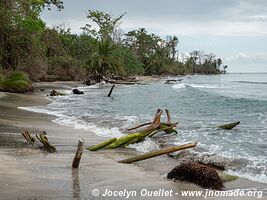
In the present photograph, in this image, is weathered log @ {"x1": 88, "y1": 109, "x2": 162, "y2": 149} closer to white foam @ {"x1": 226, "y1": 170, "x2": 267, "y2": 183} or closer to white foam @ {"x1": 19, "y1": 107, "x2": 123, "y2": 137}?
white foam @ {"x1": 19, "y1": 107, "x2": 123, "y2": 137}

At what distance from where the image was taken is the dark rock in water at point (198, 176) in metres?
5.94

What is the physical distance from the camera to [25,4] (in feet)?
102

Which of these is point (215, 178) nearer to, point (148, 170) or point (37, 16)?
point (148, 170)

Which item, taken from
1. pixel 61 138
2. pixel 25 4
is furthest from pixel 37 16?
pixel 61 138

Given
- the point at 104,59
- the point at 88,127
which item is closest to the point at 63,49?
the point at 104,59

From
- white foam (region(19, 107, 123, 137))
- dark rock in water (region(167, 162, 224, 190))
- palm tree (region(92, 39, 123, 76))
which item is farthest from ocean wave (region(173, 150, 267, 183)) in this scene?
palm tree (region(92, 39, 123, 76))

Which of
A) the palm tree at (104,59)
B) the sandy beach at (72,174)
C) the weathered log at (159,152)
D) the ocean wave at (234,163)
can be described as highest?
the palm tree at (104,59)

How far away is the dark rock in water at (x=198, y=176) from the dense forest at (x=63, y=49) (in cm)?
2023

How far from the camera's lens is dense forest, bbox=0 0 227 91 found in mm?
29531

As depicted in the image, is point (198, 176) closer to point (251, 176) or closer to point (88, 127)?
point (251, 176)

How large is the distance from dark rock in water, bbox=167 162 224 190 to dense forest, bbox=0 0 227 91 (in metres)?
20.2

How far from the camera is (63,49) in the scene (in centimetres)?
5366

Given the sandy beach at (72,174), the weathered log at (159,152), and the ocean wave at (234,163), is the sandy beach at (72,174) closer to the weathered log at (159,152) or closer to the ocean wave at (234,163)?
the weathered log at (159,152)

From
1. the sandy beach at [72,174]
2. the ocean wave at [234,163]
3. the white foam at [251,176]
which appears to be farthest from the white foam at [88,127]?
the white foam at [251,176]
